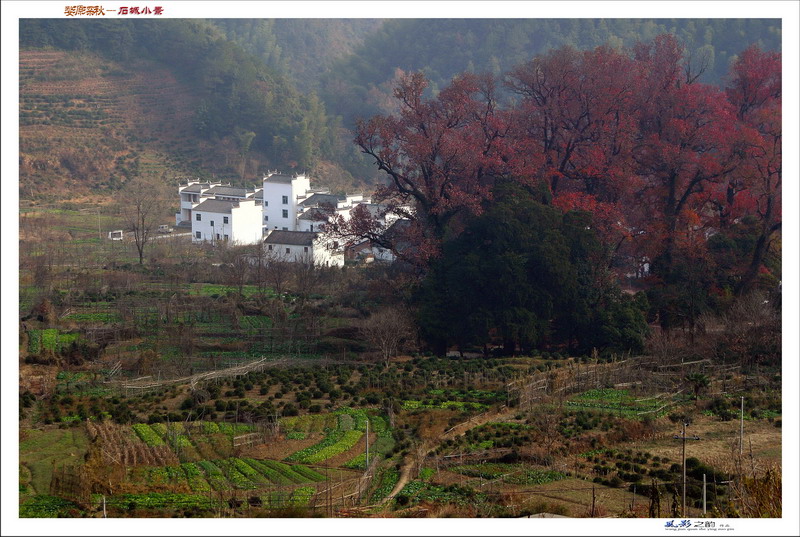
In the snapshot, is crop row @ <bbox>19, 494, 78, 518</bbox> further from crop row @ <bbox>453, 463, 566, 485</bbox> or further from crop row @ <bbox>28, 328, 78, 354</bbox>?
crop row @ <bbox>28, 328, 78, 354</bbox>

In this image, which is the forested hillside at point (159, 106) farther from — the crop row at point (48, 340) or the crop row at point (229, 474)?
the crop row at point (229, 474)

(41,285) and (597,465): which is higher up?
(41,285)

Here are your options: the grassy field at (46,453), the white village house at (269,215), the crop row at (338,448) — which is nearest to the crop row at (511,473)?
the crop row at (338,448)

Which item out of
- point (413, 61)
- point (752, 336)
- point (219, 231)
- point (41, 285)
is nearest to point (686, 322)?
point (752, 336)

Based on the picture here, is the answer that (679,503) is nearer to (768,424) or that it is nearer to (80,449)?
(768,424)

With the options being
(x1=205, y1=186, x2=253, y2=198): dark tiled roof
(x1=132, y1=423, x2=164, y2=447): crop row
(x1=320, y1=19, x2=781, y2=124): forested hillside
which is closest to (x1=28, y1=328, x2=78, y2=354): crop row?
(x1=132, y1=423, x2=164, y2=447): crop row

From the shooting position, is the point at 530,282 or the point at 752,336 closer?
the point at 752,336

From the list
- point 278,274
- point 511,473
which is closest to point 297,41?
point 278,274
